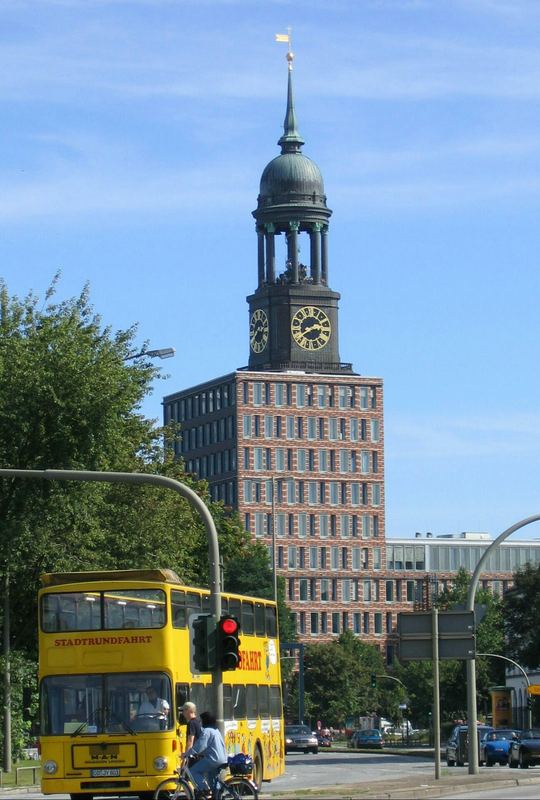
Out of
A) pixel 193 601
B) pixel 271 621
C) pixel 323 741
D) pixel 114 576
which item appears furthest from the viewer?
pixel 323 741

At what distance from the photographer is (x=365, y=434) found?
180 meters

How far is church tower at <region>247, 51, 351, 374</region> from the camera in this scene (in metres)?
171

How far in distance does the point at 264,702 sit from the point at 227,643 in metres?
11.2

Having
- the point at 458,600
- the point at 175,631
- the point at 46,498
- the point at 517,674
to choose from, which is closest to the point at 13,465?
the point at 46,498

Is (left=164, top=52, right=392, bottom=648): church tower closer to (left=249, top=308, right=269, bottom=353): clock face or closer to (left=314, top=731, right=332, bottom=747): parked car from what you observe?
(left=249, top=308, right=269, bottom=353): clock face

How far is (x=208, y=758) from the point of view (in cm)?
2714

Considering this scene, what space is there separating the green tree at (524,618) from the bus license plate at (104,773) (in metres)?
56.1

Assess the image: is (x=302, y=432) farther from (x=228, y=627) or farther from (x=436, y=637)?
(x=228, y=627)

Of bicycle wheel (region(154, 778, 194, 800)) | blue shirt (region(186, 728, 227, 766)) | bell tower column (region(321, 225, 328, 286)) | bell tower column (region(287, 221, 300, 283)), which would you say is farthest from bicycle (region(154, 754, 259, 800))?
bell tower column (region(321, 225, 328, 286))

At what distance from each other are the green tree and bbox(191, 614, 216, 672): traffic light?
58824 mm

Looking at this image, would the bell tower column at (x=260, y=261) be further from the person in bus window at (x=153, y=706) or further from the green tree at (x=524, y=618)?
the person in bus window at (x=153, y=706)

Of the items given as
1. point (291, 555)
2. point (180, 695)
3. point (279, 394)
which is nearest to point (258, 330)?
point (279, 394)

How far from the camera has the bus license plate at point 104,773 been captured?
A: 31297 millimetres

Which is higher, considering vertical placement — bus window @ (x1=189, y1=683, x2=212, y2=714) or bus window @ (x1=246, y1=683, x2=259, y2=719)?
bus window @ (x1=189, y1=683, x2=212, y2=714)
